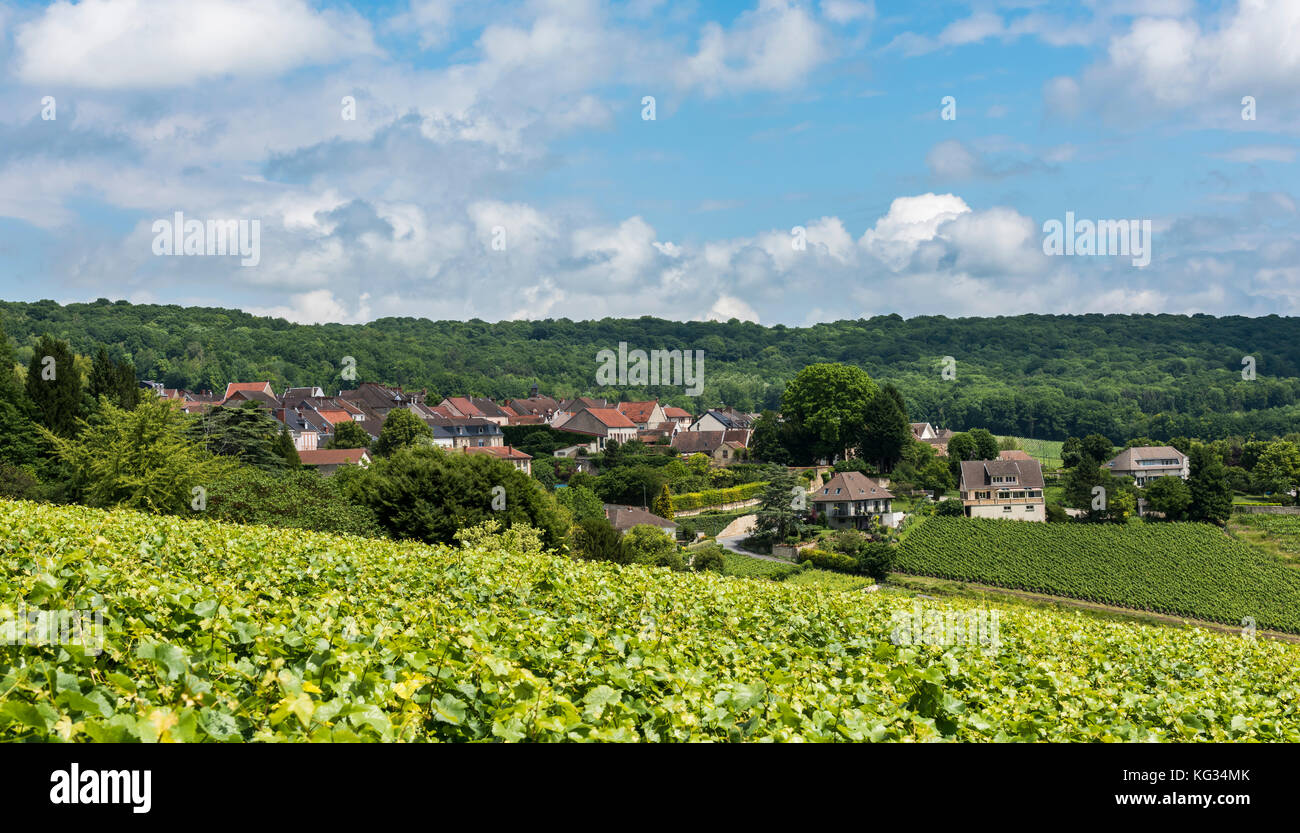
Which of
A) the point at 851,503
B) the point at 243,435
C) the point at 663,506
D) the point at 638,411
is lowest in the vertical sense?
the point at 851,503

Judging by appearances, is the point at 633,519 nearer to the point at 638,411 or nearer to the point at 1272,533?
the point at 1272,533

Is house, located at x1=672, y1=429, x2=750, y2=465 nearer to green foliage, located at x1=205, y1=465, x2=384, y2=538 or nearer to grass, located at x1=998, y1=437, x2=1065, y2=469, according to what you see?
grass, located at x1=998, y1=437, x2=1065, y2=469

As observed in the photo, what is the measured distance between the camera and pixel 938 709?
6699 mm

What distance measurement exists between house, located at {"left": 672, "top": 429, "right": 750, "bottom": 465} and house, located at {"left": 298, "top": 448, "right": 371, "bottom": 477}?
36.1 metres

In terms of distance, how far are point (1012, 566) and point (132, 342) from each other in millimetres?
130218

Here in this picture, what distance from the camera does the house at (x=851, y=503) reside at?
71.4 meters

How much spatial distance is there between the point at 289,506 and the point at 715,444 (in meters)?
73.3

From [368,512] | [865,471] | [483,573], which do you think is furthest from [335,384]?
[483,573]

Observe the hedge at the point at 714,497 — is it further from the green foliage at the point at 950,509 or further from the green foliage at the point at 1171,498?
the green foliage at the point at 1171,498

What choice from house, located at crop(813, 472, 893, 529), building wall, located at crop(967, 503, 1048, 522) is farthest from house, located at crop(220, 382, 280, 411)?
building wall, located at crop(967, 503, 1048, 522)

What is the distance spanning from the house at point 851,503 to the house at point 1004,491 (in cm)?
771

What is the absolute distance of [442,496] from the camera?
29.2m

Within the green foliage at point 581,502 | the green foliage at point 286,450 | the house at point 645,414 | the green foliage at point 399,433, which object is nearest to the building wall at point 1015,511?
the green foliage at point 581,502

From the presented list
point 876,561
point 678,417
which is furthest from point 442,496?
point 678,417
